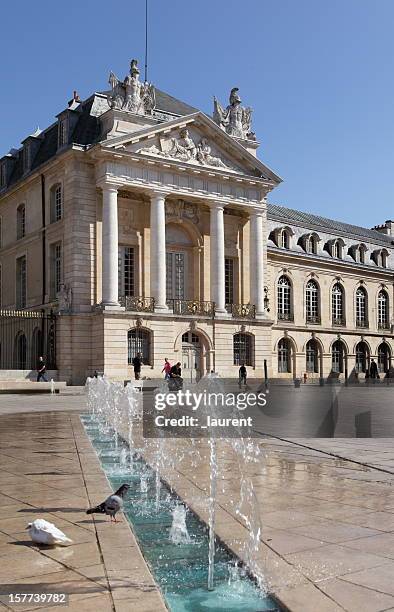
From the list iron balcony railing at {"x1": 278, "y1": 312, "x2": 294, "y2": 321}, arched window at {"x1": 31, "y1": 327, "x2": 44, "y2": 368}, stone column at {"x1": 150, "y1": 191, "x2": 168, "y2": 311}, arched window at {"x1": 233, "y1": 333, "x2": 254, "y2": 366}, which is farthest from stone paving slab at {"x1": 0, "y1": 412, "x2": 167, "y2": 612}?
iron balcony railing at {"x1": 278, "y1": 312, "x2": 294, "y2": 321}

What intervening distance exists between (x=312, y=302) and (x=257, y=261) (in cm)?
1165

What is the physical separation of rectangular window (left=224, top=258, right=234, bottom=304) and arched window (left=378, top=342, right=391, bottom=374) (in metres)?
20.2

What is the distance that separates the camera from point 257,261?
44.8 meters

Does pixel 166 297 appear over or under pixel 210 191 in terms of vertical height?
under

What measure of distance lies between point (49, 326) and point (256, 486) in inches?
1285

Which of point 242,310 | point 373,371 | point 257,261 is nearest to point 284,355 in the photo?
point 373,371

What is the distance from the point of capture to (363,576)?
4672mm

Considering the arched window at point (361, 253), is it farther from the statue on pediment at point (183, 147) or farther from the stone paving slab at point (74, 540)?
the stone paving slab at point (74, 540)

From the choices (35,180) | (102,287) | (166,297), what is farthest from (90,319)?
(35,180)

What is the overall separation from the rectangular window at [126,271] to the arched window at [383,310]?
2750 cm

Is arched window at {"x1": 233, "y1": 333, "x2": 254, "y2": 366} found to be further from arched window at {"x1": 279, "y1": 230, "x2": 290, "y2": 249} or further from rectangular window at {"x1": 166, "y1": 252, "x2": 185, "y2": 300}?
arched window at {"x1": 279, "y1": 230, "x2": 290, "y2": 249}

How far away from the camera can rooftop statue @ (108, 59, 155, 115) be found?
4034 centimetres

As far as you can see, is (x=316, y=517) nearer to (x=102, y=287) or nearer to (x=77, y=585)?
(x=77, y=585)

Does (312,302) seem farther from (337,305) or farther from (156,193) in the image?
(156,193)
